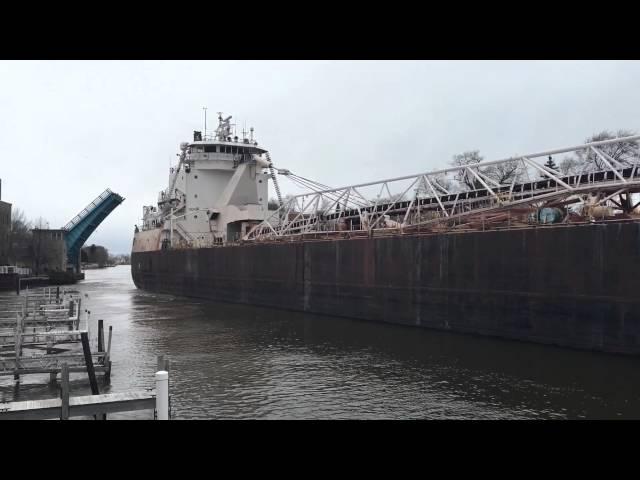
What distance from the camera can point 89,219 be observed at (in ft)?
177

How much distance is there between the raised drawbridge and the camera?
5128cm

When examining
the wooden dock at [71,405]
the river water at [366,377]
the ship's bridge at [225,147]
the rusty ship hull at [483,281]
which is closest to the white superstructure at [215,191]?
the ship's bridge at [225,147]

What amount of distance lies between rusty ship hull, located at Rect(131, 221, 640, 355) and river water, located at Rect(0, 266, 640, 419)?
0.54 m

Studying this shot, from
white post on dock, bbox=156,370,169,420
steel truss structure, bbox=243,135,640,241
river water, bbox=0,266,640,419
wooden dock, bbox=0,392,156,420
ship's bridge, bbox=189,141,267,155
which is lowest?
river water, bbox=0,266,640,419

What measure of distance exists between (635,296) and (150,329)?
15.5m

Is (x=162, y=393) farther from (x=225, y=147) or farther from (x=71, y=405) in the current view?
(x=225, y=147)

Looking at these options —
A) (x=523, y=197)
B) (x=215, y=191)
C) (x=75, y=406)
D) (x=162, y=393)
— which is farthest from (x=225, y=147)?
(x=162, y=393)

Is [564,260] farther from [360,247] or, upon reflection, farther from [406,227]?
[360,247]

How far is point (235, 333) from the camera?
1642cm

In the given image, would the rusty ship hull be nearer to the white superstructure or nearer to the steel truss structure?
the steel truss structure

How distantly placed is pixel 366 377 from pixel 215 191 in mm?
25857

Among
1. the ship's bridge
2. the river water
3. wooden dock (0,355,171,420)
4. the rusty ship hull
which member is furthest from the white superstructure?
wooden dock (0,355,171,420)

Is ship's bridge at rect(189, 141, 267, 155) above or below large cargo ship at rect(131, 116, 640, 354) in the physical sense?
above
